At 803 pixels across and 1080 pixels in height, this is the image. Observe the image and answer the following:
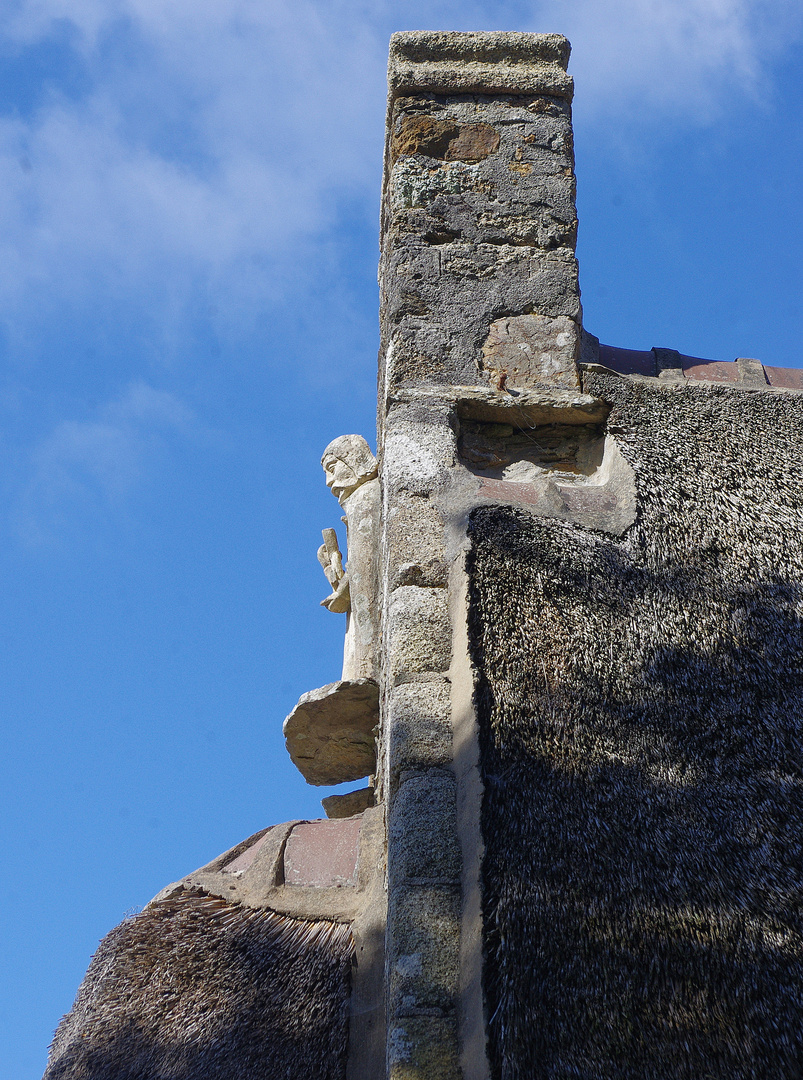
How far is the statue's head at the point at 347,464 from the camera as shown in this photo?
399cm

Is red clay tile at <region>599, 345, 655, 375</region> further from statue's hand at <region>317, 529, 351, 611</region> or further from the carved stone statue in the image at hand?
statue's hand at <region>317, 529, 351, 611</region>

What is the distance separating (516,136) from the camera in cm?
351

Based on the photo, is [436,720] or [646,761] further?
[436,720]

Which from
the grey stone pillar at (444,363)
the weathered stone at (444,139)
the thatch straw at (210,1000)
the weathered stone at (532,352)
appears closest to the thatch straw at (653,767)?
the grey stone pillar at (444,363)

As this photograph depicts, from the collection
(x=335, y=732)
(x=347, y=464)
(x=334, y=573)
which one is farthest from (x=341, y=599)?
(x=335, y=732)

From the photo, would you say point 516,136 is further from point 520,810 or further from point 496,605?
point 520,810

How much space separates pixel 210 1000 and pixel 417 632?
1110mm

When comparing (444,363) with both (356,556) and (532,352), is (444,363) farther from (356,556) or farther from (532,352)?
(356,556)

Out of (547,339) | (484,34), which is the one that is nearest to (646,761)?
(547,339)

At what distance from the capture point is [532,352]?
10.5 ft

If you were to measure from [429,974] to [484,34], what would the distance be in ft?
9.97

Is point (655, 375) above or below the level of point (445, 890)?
above

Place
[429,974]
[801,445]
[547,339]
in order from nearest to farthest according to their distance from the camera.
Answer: [429,974] → [801,445] → [547,339]

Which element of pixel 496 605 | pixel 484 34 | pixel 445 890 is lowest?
pixel 445 890
